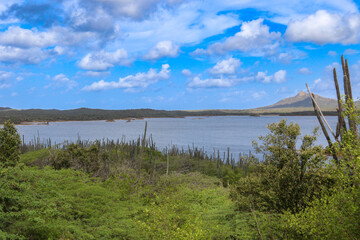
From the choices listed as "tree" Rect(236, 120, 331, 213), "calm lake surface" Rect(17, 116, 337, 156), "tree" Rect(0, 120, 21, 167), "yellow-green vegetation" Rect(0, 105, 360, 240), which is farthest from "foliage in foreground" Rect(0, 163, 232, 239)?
"calm lake surface" Rect(17, 116, 337, 156)

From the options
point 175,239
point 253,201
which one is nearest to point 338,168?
point 253,201

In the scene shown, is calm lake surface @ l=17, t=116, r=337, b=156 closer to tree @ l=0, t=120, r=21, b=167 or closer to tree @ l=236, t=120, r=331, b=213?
tree @ l=0, t=120, r=21, b=167

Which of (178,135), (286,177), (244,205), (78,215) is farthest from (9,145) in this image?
(178,135)

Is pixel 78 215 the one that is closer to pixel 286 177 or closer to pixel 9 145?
pixel 9 145

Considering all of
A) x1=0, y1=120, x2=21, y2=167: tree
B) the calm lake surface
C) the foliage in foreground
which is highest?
x1=0, y1=120, x2=21, y2=167: tree

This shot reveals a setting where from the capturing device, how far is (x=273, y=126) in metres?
11.2

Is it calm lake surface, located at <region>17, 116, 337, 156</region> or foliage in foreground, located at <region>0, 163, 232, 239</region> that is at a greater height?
foliage in foreground, located at <region>0, 163, 232, 239</region>

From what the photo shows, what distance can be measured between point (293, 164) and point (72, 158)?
1514 centimetres

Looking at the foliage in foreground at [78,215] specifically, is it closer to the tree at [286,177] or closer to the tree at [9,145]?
the tree at [286,177]

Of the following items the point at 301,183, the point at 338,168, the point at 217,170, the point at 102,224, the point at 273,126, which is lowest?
the point at 217,170

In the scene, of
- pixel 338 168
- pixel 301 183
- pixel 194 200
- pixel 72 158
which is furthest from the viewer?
pixel 72 158

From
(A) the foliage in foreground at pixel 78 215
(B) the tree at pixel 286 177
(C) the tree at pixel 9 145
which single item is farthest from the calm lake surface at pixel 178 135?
(B) the tree at pixel 286 177

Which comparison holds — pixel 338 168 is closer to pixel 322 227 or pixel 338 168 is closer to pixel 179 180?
pixel 322 227

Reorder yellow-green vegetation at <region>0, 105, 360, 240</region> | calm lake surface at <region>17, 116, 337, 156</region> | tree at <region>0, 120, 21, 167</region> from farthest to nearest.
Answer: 1. calm lake surface at <region>17, 116, 337, 156</region>
2. tree at <region>0, 120, 21, 167</region>
3. yellow-green vegetation at <region>0, 105, 360, 240</region>
